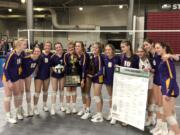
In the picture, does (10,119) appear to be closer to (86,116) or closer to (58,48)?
(86,116)

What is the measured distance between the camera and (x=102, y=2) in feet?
59.2

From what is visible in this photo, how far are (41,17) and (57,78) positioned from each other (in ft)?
57.7

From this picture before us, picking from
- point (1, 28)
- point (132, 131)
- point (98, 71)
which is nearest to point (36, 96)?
point (98, 71)

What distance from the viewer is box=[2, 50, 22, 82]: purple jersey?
413cm

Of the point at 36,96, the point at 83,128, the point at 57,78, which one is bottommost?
the point at 83,128

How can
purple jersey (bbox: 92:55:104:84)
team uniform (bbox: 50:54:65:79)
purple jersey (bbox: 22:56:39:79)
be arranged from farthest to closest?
team uniform (bbox: 50:54:65:79) → purple jersey (bbox: 22:56:39:79) → purple jersey (bbox: 92:55:104:84)

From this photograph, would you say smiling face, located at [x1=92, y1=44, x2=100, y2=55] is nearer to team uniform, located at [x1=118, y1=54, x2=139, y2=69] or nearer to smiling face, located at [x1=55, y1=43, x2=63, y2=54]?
team uniform, located at [x1=118, y1=54, x2=139, y2=69]

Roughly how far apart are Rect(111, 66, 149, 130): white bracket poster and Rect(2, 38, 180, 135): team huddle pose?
5.8 inches

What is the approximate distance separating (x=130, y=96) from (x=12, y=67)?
6.92 ft

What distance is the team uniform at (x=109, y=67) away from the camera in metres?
4.27

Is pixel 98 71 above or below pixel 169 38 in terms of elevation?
below

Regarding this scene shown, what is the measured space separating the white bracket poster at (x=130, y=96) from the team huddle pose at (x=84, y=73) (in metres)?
0.15

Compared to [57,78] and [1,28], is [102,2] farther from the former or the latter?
[57,78]

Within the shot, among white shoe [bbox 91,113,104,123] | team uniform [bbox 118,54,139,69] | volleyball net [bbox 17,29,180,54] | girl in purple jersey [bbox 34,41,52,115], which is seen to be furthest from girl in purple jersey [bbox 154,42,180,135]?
volleyball net [bbox 17,29,180,54]
